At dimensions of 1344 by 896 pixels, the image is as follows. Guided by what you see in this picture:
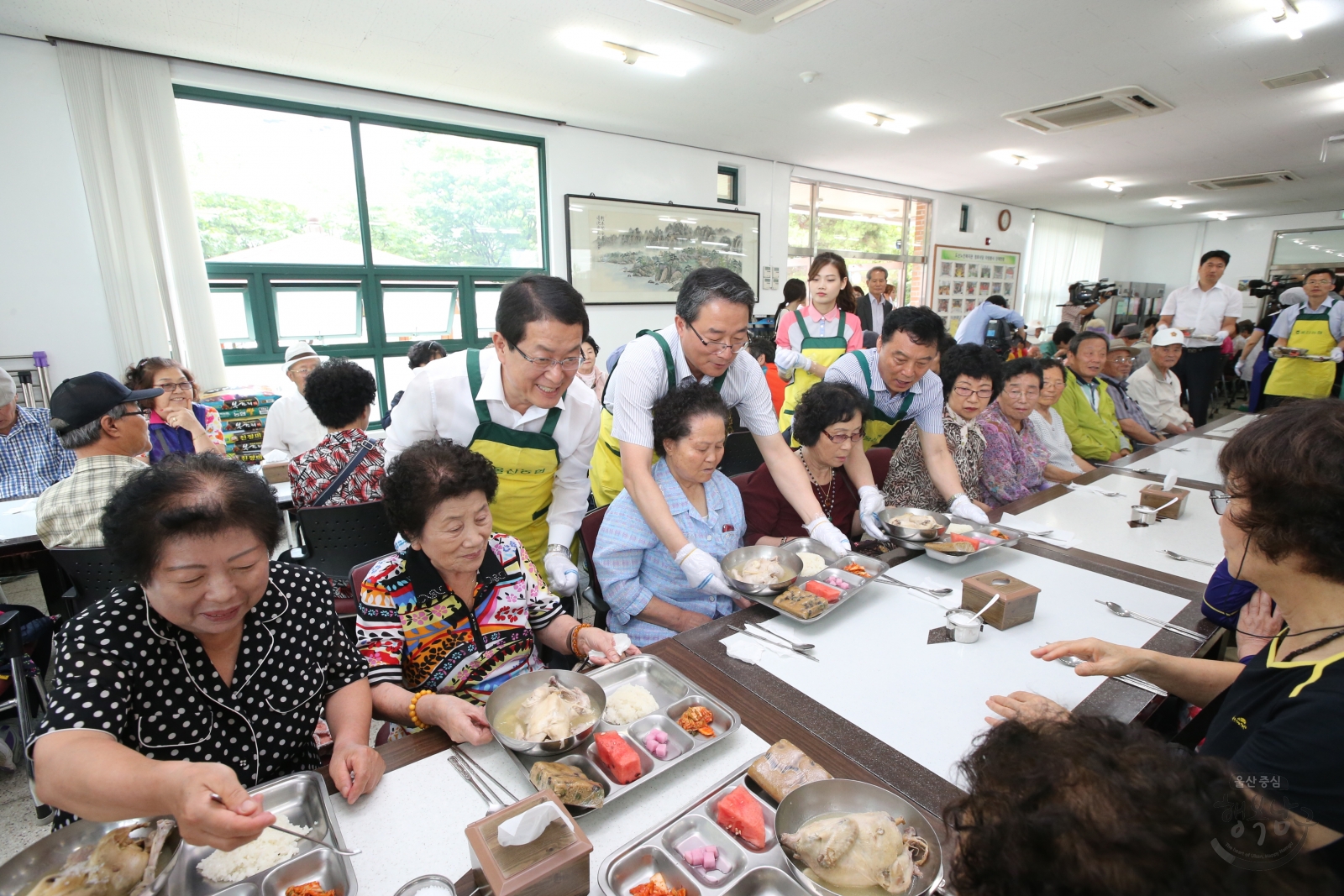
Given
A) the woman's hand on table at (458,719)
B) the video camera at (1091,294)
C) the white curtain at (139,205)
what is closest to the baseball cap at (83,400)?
→ the woman's hand on table at (458,719)

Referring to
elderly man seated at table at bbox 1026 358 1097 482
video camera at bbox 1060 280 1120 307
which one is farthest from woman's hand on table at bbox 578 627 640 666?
video camera at bbox 1060 280 1120 307

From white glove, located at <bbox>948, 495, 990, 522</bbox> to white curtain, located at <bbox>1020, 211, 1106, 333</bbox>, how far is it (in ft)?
38.6

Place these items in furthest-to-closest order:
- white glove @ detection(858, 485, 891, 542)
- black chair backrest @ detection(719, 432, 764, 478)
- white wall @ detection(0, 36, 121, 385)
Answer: white wall @ detection(0, 36, 121, 385) < black chair backrest @ detection(719, 432, 764, 478) < white glove @ detection(858, 485, 891, 542)

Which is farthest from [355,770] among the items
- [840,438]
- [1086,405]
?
[1086,405]

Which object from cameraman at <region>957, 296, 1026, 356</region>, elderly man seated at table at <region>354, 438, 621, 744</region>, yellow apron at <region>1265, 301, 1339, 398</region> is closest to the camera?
elderly man seated at table at <region>354, 438, 621, 744</region>

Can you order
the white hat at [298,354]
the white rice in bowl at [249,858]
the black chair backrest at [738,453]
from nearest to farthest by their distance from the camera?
the white rice in bowl at [249,858] → the black chair backrest at [738,453] → the white hat at [298,354]

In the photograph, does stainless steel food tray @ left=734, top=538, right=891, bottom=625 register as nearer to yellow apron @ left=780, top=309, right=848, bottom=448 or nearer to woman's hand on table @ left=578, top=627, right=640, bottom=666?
woman's hand on table @ left=578, top=627, right=640, bottom=666

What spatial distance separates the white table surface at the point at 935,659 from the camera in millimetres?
1212

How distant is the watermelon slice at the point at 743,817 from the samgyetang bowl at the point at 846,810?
0.03 metres

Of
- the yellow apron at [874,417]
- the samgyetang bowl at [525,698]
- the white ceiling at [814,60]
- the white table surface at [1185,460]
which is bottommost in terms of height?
the white table surface at [1185,460]

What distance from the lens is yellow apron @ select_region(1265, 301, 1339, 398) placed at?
5711mm

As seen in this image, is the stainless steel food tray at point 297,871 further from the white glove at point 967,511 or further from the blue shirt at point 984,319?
the blue shirt at point 984,319

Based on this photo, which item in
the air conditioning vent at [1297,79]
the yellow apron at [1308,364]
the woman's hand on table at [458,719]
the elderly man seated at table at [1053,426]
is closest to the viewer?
the woman's hand on table at [458,719]

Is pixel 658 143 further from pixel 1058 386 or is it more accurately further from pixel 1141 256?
pixel 1141 256
